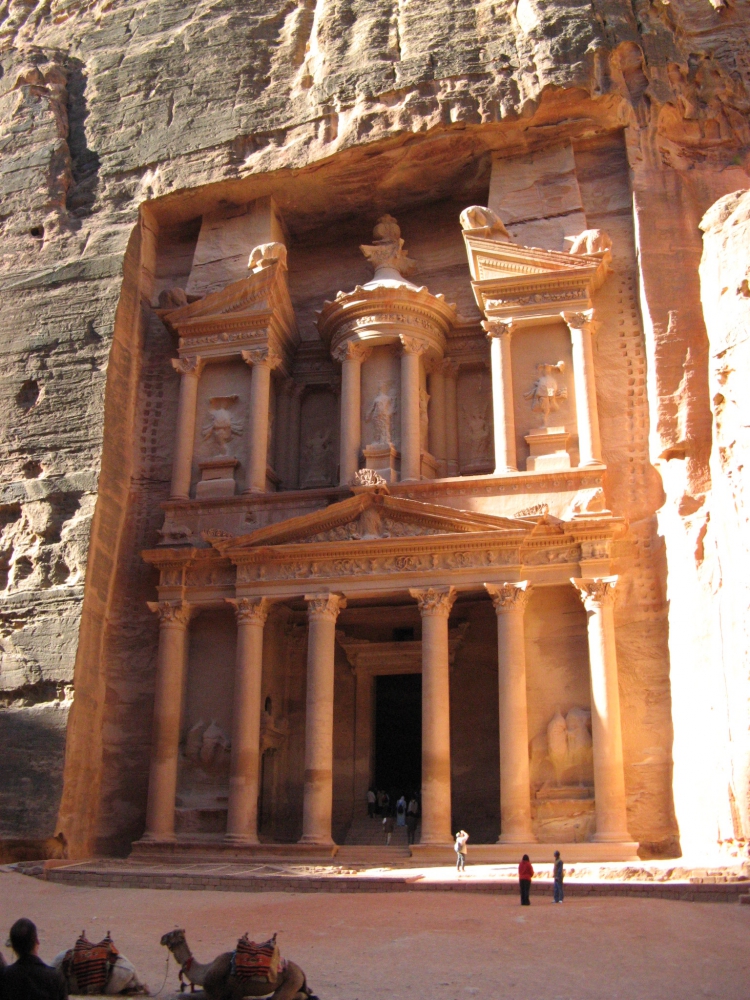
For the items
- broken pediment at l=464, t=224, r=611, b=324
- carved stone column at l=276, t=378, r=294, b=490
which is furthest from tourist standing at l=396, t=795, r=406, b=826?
broken pediment at l=464, t=224, r=611, b=324

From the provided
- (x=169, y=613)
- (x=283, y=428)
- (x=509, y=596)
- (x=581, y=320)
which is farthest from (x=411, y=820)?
(x=581, y=320)

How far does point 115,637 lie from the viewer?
64.0 feet

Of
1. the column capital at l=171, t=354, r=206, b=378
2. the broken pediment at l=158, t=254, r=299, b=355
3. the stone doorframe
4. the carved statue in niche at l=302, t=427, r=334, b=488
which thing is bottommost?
the stone doorframe

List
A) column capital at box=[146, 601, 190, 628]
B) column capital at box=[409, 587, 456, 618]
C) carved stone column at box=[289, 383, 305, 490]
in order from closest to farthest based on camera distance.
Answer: column capital at box=[409, 587, 456, 618]
column capital at box=[146, 601, 190, 628]
carved stone column at box=[289, 383, 305, 490]

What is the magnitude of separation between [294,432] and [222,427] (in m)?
1.77

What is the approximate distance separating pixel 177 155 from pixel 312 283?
3.94 m

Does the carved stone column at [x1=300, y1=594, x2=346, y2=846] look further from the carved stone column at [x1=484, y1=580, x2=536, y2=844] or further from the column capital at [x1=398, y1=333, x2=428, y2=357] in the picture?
the column capital at [x1=398, y1=333, x2=428, y2=357]

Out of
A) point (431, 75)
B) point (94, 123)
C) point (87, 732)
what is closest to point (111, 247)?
point (94, 123)

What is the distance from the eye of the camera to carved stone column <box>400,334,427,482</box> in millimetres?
19750

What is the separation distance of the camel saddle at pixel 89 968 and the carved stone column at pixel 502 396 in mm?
12816

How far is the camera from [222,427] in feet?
69.2

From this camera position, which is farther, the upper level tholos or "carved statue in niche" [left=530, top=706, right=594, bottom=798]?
the upper level tholos

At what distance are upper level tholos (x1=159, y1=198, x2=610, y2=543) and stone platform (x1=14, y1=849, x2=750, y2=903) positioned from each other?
6.91 meters

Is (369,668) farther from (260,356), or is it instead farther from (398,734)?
(260,356)
